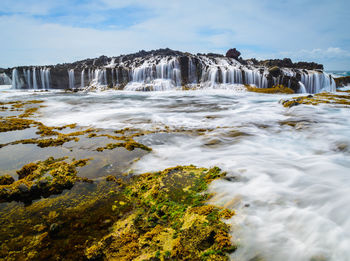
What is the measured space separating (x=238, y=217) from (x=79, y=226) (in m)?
2.46

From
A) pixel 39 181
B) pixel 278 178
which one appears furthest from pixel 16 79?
pixel 278 178

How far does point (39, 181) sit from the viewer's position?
3.76m

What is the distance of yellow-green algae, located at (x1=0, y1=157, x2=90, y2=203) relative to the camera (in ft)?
11.4

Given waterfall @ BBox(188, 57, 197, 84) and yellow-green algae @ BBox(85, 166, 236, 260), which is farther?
waterfall @ BBox(188, 57, 197, 84)

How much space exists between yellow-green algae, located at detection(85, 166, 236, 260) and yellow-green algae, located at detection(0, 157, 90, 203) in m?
1.37

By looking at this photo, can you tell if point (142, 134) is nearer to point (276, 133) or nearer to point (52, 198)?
point (52, 198)

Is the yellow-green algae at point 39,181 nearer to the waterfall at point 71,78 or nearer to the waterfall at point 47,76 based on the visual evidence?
the waterfall at point 71,78

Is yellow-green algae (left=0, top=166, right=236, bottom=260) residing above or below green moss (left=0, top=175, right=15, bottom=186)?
below

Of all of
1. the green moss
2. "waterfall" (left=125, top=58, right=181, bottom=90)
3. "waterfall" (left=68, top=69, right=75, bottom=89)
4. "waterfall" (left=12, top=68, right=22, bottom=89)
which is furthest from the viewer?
"waterfall" (left=68, top=69, right=75, bottom=89)

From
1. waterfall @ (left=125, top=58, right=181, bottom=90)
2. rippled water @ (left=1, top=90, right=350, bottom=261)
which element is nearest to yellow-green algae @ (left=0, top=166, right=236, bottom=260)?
rippled water @ (left=1, top=90, right=350, bottom=261)

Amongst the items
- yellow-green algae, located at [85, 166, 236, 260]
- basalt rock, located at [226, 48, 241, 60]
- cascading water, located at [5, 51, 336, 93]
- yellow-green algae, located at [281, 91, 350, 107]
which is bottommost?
yellow-green algae, located at [85, 166, 236, 260]

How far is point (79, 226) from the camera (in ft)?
9.29

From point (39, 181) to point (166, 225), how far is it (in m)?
2.82

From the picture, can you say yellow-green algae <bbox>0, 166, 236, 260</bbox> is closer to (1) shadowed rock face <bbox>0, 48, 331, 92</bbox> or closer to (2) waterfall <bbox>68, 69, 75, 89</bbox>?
(1) shadowed rock face <bbox>0, 48, 331, 92</bbox>
